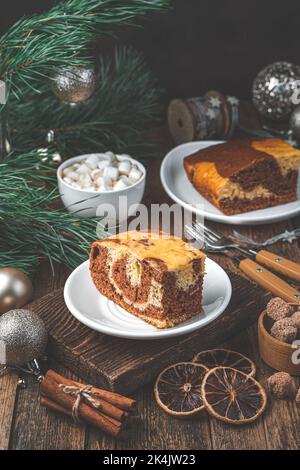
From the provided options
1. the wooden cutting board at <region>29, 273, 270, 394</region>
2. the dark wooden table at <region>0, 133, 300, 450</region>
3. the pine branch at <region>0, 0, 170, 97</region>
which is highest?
the pine branch at <region>0, 0, 170, 97</region>

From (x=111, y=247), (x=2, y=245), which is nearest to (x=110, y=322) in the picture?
(x=111, y=247)

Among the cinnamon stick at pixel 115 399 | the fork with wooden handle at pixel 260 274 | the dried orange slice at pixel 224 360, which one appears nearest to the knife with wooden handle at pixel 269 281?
the fork with wooden handle at pixel 260 274

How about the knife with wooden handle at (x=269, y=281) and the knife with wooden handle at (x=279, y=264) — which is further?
the knife with wooden handle at (x=279, y=264)

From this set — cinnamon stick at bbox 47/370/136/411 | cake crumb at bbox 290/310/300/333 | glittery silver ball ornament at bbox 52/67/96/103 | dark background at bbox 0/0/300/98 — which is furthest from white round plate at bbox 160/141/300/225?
cinnamon stick at bbox 47/370/136/411

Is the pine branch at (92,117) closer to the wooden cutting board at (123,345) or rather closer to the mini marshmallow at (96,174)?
the mini marshmallow at (96,174)

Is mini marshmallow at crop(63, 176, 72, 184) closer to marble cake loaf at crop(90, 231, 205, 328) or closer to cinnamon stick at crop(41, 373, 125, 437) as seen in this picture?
marble cake loaf at crop(90, 231, 205, 328)

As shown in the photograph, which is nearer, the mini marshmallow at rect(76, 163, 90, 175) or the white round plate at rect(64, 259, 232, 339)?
the white round plate at rect(64, 259, 232, 339)

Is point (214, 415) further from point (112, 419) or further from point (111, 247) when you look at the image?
point (111, 247)
